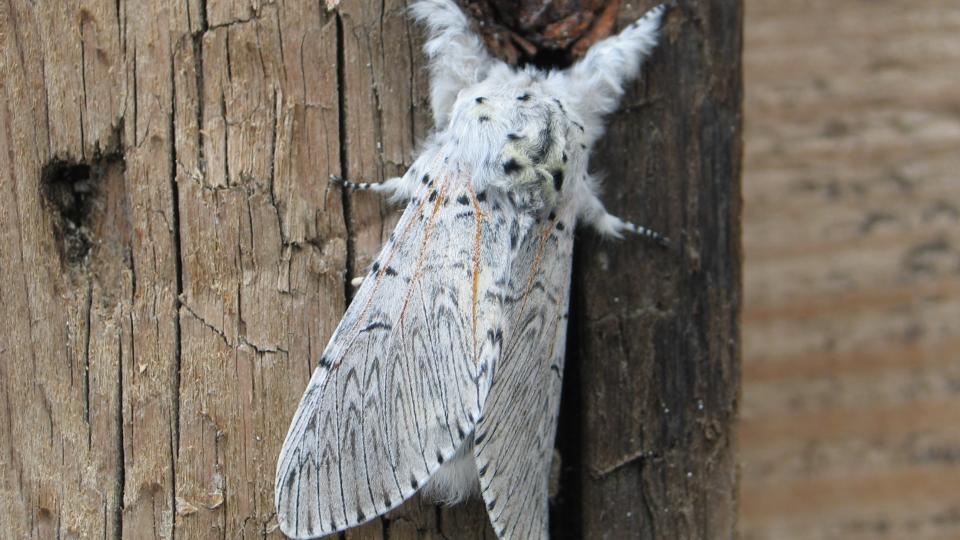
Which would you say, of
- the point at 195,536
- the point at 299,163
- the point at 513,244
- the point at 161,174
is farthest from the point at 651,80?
the point at 195,536

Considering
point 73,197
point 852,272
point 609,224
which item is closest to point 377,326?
point 609,224

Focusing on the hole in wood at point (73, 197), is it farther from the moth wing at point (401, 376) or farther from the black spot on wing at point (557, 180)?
the black spot on wing at point (557, 180)

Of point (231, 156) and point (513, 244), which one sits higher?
point (231, 156)

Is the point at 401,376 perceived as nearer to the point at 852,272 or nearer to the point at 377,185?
the point at 377,185

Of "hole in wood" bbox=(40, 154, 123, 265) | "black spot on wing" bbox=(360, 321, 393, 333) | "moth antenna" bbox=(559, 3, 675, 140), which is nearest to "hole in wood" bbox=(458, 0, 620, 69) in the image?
"moth antenna" bbox=(559, 3, 675, 140)

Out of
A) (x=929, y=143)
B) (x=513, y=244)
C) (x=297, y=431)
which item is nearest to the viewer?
(x=297, y=431)

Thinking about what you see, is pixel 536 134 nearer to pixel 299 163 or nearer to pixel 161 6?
pixel 299 163
